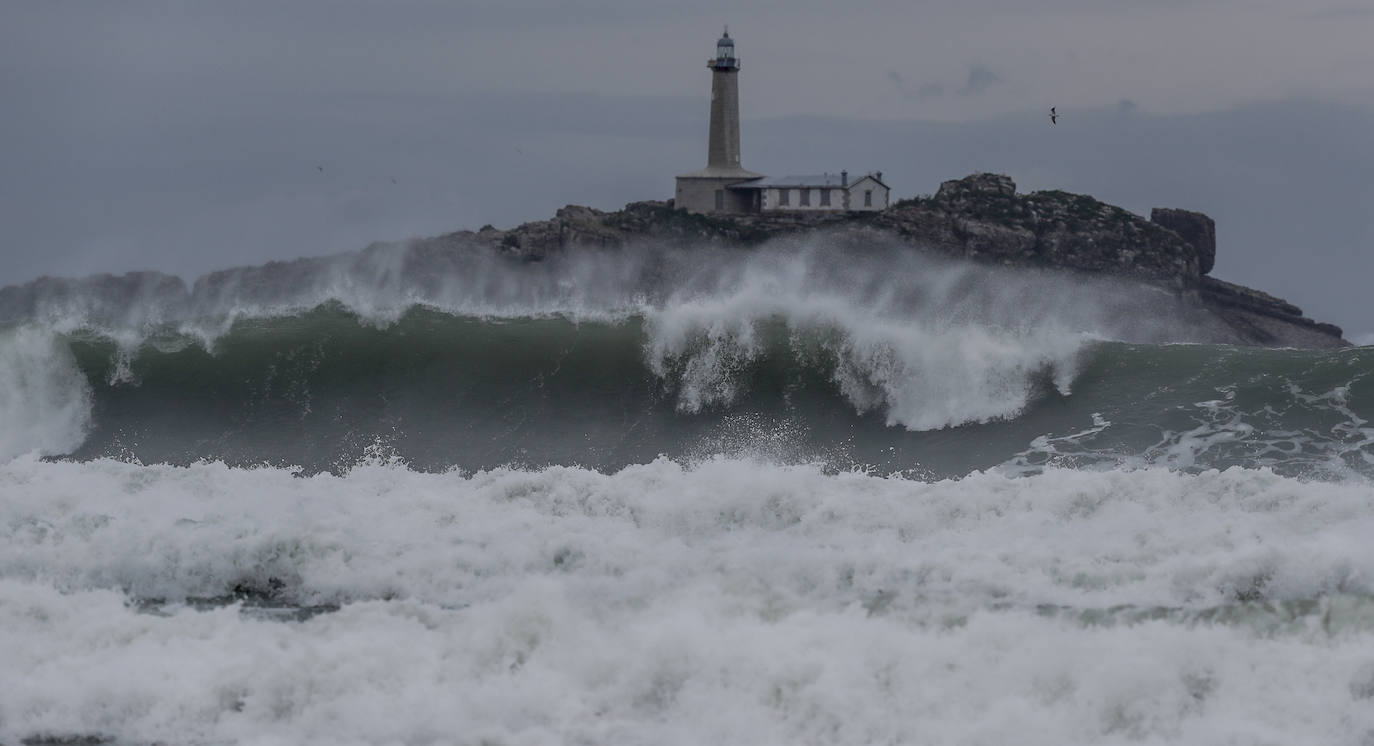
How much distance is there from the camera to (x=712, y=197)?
207ft

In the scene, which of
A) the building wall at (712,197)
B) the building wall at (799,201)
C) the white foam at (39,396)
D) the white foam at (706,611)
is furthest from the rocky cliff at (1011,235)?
Result: the white foam at (706,611)

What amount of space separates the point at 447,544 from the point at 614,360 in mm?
9190

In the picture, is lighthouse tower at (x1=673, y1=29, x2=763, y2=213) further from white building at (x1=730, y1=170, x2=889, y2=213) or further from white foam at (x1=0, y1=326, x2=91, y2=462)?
white foam at (x1=0, y1=326, x2=91, y2=462)

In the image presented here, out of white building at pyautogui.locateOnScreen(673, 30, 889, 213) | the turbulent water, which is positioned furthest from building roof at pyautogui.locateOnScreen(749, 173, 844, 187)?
the turbulent water

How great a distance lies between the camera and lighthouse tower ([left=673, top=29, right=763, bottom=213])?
62906 mm

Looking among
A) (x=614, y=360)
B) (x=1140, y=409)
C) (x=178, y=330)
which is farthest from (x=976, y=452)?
(x=178, y=330)

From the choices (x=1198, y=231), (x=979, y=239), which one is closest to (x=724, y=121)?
(x=979, y=239)

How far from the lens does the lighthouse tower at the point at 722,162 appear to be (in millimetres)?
62906

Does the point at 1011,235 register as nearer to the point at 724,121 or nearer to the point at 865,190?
the point at 865,190

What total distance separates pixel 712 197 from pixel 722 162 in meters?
1.58

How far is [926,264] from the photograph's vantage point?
188ft

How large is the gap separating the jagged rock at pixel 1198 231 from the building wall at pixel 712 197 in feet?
50.3

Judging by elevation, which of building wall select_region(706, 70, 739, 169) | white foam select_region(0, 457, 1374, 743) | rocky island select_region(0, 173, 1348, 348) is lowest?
white foam select_region(0, 457, 1374, 743)

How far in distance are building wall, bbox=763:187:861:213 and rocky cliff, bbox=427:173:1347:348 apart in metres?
0.50
